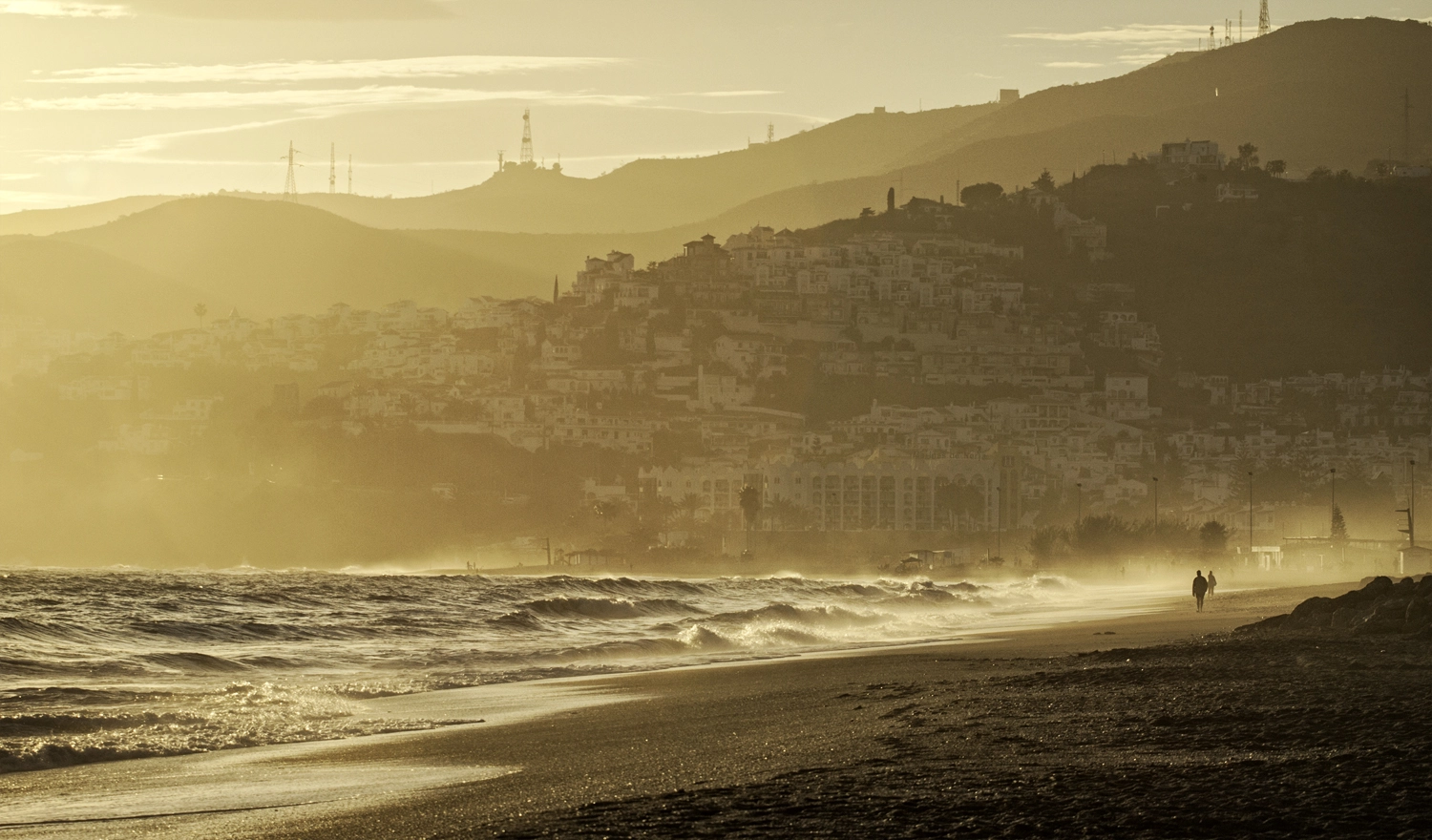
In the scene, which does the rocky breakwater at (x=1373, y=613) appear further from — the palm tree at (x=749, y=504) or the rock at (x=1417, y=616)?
the palm tree at (x=749, y=504)

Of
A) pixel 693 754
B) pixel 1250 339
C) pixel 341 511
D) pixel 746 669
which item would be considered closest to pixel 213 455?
pixel 341 511

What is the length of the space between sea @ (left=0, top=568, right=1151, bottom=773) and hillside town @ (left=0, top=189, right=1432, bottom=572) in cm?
6102

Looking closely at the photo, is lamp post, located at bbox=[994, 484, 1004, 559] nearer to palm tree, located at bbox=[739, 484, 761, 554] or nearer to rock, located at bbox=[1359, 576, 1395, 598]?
palm tree, located at bbox=[739, 484, 761, 554]

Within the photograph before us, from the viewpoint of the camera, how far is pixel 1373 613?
24.0m

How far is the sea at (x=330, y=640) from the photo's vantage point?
57.4 feet

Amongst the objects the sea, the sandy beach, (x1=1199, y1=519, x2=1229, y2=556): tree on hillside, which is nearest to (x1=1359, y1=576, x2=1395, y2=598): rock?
the sandy beach

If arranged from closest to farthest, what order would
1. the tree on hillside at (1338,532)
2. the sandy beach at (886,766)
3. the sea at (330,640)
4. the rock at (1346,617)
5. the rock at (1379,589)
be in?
the sandy beach at (886,766), the sea at (330,640), the rock at (1346,617), the rock at (1379,589), the tree on hillside at (1338,532)

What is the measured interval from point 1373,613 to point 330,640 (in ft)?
60.9

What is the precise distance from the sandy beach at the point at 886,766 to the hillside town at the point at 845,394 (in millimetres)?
84353

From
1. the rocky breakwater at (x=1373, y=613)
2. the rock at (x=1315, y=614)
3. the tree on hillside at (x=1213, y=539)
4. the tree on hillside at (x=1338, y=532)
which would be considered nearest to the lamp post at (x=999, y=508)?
the tree on hillside at (x=1213, y=539)

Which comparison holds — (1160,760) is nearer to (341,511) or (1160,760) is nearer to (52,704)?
(52,704)

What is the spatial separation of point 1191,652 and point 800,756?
956 centimetres

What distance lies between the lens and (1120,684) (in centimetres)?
1741

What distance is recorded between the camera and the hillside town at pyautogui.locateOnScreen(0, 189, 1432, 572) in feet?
390
